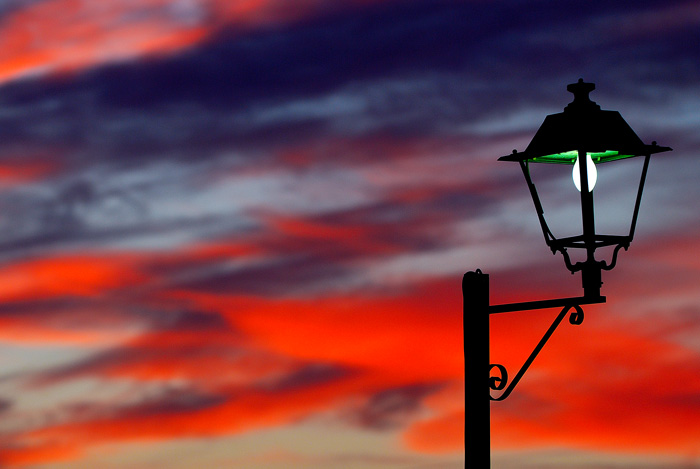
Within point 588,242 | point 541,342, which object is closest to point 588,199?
point 588,242

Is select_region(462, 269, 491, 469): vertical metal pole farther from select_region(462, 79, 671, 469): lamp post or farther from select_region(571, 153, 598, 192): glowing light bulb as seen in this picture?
select_region(571, 153, 598, 192): glowing light bulb

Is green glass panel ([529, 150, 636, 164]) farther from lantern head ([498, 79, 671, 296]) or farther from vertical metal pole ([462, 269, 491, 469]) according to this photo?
vertical metal pole ([462, 269, 491, 469])

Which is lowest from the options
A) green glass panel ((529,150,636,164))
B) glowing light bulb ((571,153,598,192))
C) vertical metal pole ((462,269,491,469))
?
vertical metal pole ((462,269,491,469))

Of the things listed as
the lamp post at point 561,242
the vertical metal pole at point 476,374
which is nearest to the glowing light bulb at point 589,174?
the lamp post at point 561,242

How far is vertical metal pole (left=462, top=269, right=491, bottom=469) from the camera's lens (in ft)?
29.0

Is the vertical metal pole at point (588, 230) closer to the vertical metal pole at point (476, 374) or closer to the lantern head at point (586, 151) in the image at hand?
the lantern head at point (586, 151)

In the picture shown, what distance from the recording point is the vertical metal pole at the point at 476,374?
29.0ft

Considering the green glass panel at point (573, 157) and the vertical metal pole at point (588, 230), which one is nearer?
the vertical metal pole at point (588, 230)

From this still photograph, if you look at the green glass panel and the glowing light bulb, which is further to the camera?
the green glass panel

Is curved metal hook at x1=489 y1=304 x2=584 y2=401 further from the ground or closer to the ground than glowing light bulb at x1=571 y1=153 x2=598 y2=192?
closer to the ground

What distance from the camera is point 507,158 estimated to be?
9125 mm

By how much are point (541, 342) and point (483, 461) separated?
103cm

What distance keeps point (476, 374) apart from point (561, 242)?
1238mm

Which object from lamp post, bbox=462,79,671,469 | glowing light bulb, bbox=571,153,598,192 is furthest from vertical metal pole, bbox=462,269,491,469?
glowing light bulb, bbox=571,153,598,192
